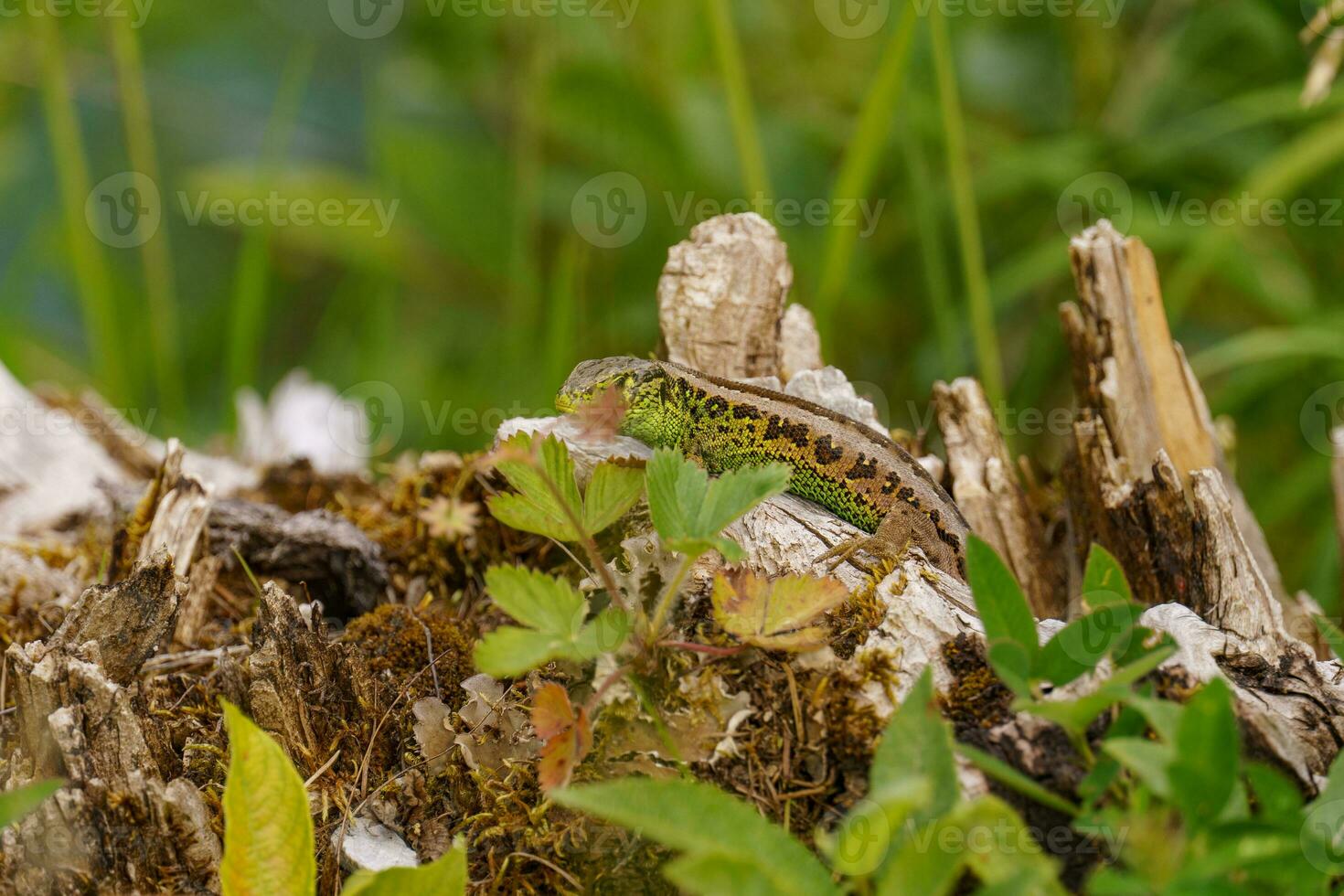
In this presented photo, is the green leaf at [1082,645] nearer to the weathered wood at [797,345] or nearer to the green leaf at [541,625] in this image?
the green leaf at [541,625]

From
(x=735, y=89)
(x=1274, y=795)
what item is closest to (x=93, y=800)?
(x=1274, y=795)

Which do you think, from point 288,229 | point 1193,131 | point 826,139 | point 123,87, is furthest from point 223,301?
point 1193,131

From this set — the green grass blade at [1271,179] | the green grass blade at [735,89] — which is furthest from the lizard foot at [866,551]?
the green grass blade at [1271,179]

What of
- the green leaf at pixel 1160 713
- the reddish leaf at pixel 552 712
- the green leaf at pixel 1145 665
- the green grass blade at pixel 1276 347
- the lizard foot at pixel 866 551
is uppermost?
the green grass blade at pixel 1276 347

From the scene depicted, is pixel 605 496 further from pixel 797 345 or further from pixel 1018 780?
pixel 797 345

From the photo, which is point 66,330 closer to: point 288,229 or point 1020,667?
point 288,229

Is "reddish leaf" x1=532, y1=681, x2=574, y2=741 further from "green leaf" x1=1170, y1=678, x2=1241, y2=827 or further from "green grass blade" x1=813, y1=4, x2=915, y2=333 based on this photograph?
"green grass blade" x1=813, y1=4, x2=915, y2=333
